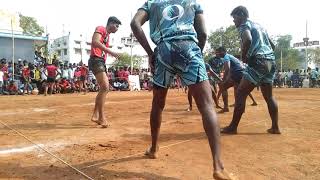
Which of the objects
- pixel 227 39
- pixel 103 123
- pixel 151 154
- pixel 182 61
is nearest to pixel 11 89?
pixel 103 123

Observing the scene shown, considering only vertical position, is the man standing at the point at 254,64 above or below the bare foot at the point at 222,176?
above

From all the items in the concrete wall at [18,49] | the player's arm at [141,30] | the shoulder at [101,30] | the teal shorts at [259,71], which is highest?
the concrete wall at [18,49]

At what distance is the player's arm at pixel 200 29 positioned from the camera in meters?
3.67

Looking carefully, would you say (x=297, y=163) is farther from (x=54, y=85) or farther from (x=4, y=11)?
(x=4, y=11)

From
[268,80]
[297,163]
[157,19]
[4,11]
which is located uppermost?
[4,11]

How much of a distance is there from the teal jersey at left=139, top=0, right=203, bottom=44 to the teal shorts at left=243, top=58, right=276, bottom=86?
2.14 meters

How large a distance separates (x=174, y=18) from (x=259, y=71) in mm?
2352

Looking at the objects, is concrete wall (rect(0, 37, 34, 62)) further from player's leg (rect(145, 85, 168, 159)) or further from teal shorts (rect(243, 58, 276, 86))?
player's leg (rect(145, 85, 168, 159))

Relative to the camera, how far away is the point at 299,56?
3004 inches

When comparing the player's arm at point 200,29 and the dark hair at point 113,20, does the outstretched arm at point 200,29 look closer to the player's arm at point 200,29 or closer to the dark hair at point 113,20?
the player's arm at point 200,29

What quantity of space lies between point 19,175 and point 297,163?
2645mm

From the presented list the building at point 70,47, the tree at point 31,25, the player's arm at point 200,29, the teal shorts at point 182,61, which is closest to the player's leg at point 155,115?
the teal shorts at point 182,61

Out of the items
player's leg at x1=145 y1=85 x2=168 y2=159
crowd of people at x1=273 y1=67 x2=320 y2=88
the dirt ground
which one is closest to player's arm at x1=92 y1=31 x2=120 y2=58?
the dirt ground

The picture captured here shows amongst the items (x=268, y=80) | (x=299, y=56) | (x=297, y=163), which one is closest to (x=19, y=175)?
(x=297, y=163)
